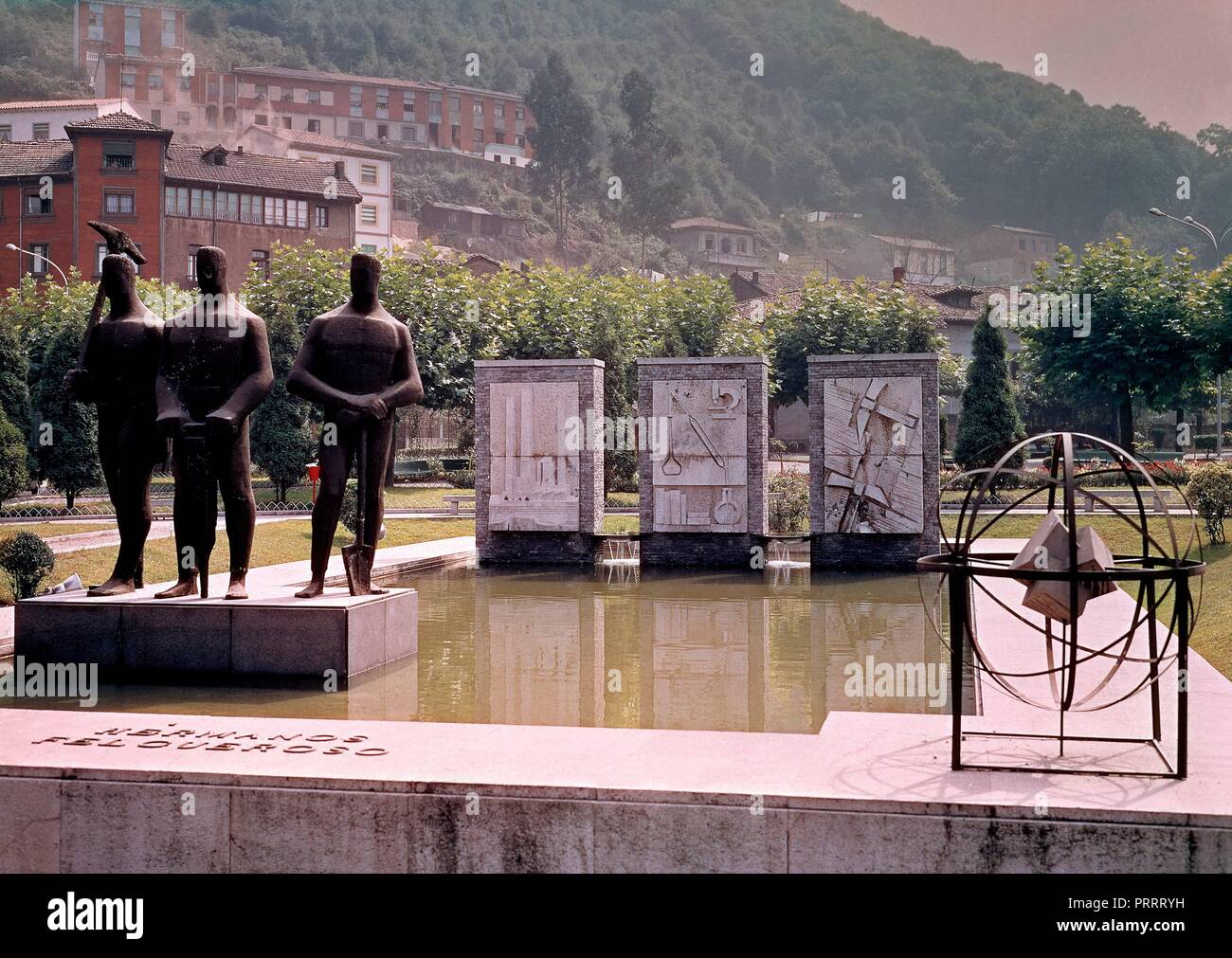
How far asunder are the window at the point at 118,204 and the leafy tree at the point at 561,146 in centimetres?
4722

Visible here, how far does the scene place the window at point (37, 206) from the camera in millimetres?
60031

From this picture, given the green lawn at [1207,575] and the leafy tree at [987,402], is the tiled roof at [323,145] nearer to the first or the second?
the leafy tree at [987,402]

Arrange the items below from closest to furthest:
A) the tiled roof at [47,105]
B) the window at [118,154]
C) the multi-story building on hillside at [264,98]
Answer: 1. the window at [118,154]
2. the tiled roof at [47,105]
3. the multi-story building on hillside at [264,98]

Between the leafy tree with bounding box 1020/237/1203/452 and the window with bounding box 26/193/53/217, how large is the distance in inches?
1850

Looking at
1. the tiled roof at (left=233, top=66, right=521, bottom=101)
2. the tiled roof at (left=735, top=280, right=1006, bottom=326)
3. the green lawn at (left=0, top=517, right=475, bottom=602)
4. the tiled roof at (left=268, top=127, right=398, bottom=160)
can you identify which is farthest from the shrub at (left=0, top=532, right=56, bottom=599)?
the tiled roof at (left=233, top=66, right=521, bottom=101)

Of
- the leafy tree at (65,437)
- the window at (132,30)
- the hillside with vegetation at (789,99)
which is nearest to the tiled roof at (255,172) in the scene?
the hillside with vegetation at (789,99)

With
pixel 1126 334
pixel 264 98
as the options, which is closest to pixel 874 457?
pixel 1126 334

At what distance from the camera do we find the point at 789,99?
137750 mm

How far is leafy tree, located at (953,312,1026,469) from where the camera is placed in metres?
34.4

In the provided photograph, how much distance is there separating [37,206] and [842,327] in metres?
40.3

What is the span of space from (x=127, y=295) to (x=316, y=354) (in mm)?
1857

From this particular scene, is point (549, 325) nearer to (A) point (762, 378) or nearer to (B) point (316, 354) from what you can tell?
(A) point (762, 378)

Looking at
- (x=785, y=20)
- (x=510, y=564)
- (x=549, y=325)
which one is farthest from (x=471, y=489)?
(x=785, y=20)

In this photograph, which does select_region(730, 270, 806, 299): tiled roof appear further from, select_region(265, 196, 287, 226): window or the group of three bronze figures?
the group of three bronze figures
